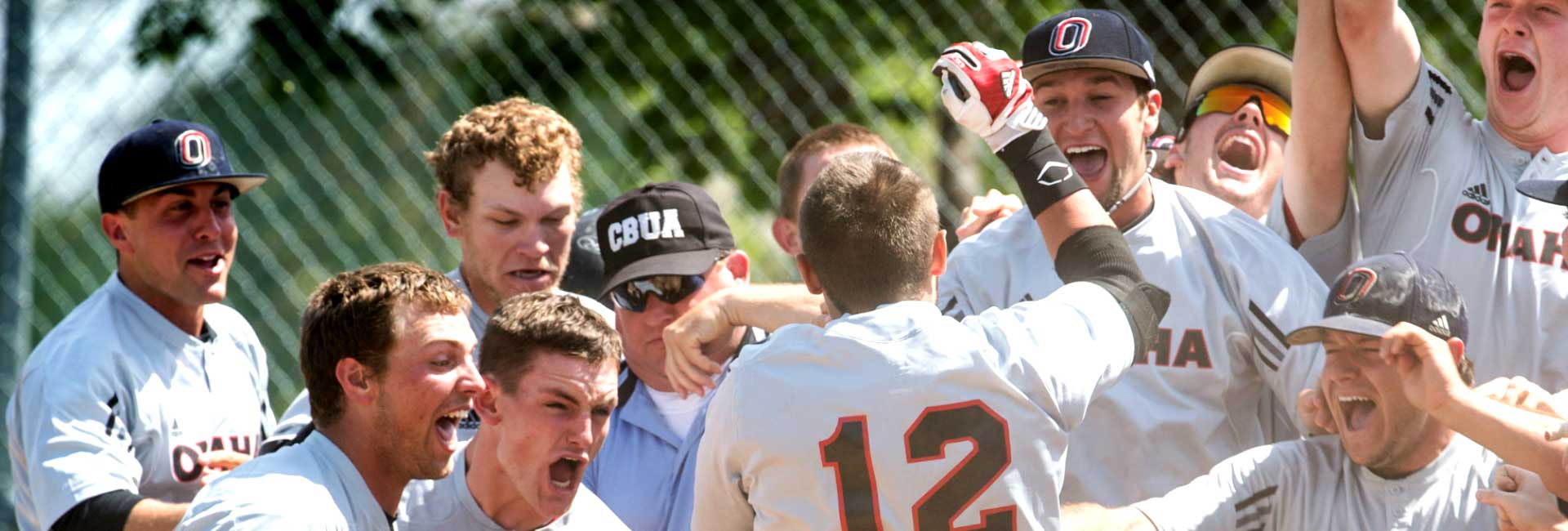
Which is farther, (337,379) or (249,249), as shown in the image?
(249,249)

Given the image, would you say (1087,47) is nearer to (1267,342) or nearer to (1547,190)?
(1267,342)

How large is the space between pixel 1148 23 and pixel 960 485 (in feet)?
12.7

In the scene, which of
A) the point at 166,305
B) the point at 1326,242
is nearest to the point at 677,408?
the point at 166,305

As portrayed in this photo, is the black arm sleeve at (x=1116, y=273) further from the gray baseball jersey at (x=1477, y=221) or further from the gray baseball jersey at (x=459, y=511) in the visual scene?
the gray baseball jersey at (x=459, y=511)

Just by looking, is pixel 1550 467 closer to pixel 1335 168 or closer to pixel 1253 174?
pixel 1335 168

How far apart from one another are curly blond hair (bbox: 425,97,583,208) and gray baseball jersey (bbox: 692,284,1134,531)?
1.75m

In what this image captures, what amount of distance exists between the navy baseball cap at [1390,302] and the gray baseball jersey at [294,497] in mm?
1872

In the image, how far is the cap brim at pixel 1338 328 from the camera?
2982 mm

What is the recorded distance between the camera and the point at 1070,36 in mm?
3604

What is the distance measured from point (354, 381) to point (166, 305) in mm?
1066

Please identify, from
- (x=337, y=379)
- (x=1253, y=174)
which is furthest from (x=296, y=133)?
(x=1253, y=174)

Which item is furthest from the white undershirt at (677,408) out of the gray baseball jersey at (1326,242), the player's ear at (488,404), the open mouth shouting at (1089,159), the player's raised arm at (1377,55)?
the player's raised arm at (1377,55)

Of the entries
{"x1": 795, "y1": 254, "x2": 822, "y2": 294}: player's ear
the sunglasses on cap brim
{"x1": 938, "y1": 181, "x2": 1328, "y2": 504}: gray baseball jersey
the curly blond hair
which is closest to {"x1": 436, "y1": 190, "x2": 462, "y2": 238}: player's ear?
the curly blond hair

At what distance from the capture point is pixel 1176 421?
10.8ft
